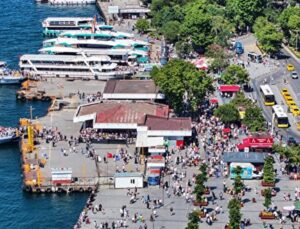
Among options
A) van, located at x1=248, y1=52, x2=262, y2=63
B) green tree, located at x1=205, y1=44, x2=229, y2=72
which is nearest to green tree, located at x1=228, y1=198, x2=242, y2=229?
green tree, located at x1=205, y1=44, x2=229, y2=72

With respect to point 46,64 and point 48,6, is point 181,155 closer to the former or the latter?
point 46,64

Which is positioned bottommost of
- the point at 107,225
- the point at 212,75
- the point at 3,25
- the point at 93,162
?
the point at 107,225

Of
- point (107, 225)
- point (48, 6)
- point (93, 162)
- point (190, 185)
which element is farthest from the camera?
point (48, 6)

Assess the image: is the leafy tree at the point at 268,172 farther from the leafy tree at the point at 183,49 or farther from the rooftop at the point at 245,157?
the leafy tree at the point at 183,49

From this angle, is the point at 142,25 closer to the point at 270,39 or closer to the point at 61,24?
the point at 61,24

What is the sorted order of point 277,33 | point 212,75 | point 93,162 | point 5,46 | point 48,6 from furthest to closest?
point 48,6 → point 5,46 → point 277,33 → point 212,75 → point 93,162

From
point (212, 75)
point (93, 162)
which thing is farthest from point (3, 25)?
point (93, 162)
